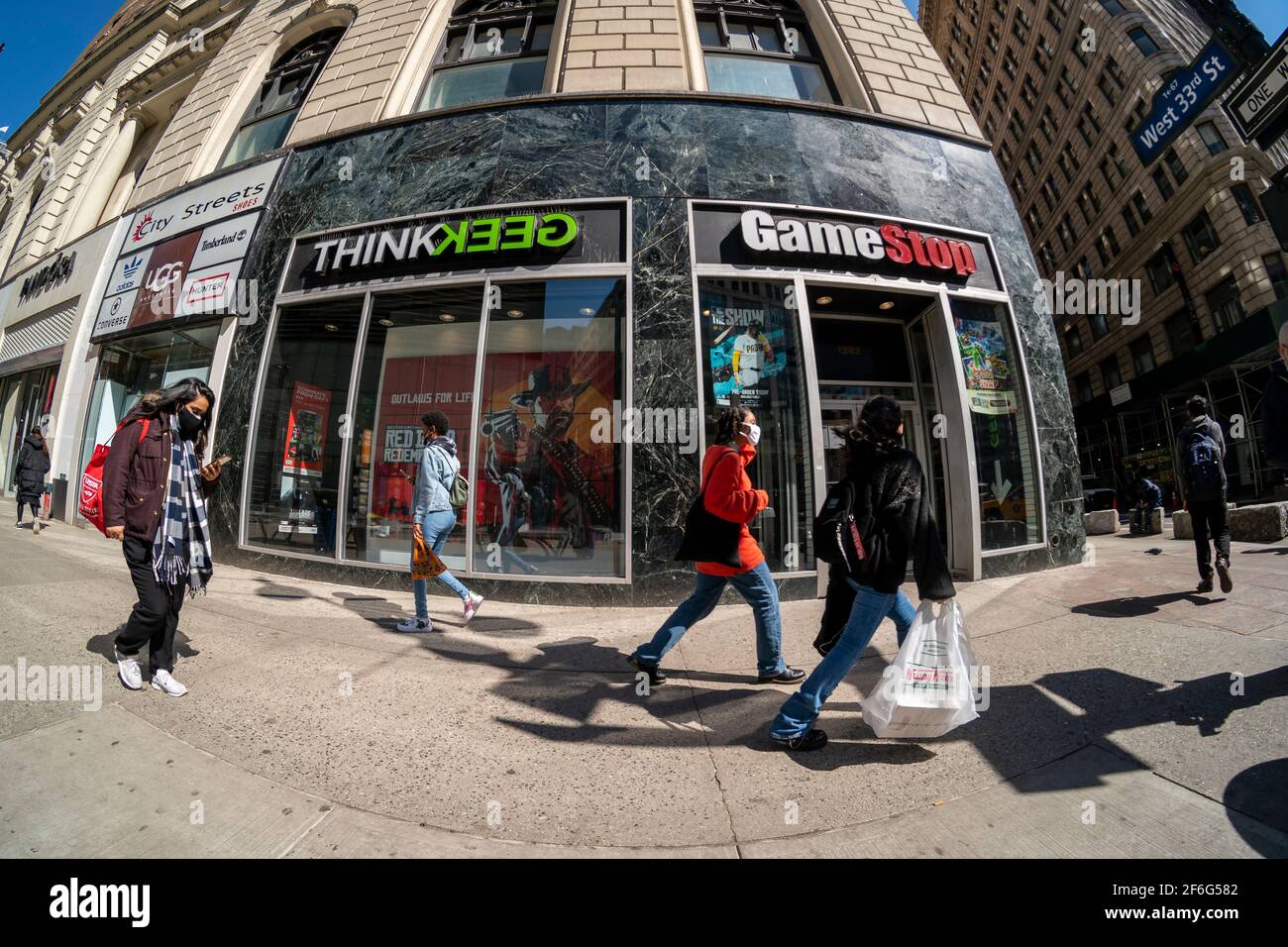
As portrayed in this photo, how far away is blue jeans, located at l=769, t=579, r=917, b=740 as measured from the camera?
8.79ft

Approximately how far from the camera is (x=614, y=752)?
108 inches

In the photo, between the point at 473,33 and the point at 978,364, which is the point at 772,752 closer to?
the point at 978,364

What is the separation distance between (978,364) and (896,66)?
17.9 feet

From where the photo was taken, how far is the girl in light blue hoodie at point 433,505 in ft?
15.6

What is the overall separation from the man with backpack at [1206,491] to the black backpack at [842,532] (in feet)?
15.0

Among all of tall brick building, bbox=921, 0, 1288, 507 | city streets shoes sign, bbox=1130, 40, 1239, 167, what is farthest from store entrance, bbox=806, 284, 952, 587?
tall brick building, bbox=921, 0, 1288, 507

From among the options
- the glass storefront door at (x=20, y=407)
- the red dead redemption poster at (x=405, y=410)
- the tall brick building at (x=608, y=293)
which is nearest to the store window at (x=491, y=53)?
the tall brick building at (x=608, y=293)

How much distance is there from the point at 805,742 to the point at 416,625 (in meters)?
3.65

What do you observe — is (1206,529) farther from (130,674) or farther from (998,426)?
(130,674)

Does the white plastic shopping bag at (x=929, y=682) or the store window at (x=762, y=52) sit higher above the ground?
the store window at (x=762, y=52)

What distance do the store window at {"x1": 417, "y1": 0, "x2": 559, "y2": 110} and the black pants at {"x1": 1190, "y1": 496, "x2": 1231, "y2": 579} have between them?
10251mm

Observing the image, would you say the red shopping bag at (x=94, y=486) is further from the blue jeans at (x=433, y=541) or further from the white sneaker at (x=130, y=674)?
the blue jeans at (x=433, y=541)

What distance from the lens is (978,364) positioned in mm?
7137
